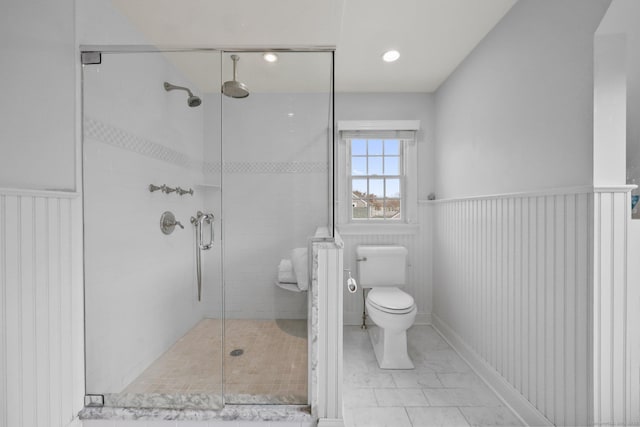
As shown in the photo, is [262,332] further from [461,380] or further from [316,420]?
[461,380]

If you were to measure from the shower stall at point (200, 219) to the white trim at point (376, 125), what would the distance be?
1194 millimetres

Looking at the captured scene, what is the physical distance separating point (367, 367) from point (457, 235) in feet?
4.16

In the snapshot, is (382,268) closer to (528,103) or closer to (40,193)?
(528,103)

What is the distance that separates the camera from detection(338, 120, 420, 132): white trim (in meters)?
2.75

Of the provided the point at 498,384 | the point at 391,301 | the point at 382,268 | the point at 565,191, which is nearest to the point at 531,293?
the point at 565,191

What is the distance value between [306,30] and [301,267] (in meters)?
1.47

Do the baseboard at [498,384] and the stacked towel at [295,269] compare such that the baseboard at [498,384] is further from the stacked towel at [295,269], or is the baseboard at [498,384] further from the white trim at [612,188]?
the stacked towel at [295,269]

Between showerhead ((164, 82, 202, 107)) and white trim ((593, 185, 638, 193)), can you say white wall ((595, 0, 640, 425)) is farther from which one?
showerhead ((164, 82, 202, 107))

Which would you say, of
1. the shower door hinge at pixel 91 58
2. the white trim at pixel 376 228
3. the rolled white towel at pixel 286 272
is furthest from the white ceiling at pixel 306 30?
the white trim at pixel 376 228

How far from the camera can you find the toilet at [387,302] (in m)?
2.01

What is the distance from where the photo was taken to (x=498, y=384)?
1744 millimetres

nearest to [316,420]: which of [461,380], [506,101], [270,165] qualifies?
[461,380]

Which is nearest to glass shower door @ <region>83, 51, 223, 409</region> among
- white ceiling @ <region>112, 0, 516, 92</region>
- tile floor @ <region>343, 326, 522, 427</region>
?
white ceiling @ <region>112, 0, 516, 92</region>

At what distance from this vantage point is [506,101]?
A: 175 centimetres
